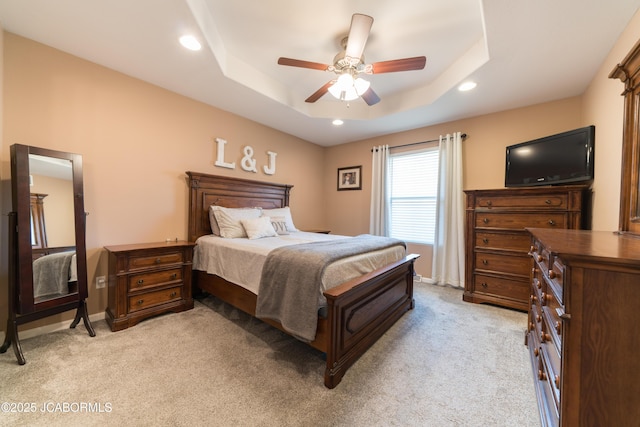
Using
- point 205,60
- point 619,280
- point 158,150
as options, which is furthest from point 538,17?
point 158,150

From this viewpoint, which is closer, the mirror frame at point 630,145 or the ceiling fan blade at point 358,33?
the mirror frame at point 630,145

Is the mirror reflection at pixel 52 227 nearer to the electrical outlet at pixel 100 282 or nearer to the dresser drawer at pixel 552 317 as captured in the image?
the electrical outlet at pixel 100 282

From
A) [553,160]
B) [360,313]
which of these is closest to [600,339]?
[360,313]

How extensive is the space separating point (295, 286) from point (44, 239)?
6.84 feet

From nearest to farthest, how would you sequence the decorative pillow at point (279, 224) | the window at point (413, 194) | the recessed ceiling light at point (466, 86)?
the recessed ceiling light at point (466, 86) → the decorative pillow at point (279, 224) → the window at point (413, 194)

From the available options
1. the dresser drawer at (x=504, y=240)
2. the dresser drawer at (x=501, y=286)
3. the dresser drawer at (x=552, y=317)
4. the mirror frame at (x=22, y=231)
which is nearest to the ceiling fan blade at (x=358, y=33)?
the dresser drawer at (x=552, y=317)

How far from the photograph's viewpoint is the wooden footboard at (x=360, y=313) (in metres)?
1.56

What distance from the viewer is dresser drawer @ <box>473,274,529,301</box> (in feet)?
8.78

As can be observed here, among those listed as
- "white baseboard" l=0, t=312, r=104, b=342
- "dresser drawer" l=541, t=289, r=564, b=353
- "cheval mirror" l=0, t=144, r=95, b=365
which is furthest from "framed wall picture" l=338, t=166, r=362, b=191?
"white baseboard" l=0, t=312, r=104, b=342

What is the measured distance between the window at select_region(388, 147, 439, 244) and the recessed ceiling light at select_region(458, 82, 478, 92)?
3.78ft

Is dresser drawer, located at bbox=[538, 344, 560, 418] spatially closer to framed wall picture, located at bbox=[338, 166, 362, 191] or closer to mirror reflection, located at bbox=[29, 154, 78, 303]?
mirror reflection, located at bbox=[29, 154, 78, 303]

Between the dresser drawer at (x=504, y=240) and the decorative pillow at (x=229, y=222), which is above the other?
the decorative pillow at (x=229, y=222)

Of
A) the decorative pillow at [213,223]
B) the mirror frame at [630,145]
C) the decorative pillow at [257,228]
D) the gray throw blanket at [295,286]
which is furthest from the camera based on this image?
the decorative pillow at [213,223]

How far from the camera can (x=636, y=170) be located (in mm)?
1528
